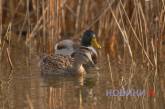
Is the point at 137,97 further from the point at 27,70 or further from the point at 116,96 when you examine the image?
the point at 27,70

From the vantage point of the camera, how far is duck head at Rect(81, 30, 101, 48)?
10156 mm

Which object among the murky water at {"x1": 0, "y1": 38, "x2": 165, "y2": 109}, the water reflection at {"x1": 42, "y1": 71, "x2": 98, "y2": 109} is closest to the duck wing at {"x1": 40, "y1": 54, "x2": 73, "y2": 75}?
the murky water at {"x1": 0, "y1": 38, "x2": 165, "y2": 109}

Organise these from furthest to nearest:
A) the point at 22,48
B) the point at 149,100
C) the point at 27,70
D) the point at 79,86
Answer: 1. the point at 22,48
2. the point at 27,70
3. the point at 79,86
4. the point at 149,100

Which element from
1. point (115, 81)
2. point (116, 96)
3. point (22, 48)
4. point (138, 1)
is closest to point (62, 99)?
point (116, 96)

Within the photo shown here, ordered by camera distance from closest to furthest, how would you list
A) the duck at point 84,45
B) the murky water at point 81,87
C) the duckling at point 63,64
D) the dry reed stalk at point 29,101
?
1. the dry reed stalk at point 29,101
2. the murky water at point 81,87
3. the duckling at point 63,64
4. the duck at point 84,45

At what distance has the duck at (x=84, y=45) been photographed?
10.1 metres

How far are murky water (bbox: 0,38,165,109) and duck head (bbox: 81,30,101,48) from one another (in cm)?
51

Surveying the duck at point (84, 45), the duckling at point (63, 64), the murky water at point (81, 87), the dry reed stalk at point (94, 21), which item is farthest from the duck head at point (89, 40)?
the duckling at point (63, 64)

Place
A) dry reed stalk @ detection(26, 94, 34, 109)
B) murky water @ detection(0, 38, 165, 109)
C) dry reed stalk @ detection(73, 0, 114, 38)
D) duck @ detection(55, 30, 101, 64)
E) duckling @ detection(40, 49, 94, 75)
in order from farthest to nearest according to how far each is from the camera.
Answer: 1. dry reed stalk @ detection(73, 0, 114, 38)
2. duck @ detection(55, 30, 101, 64)
3. duckling @ detection(40, 49, 94, 75)
4. murky water @ detection(0, 38, 165, 109)
5. dry reed stalk @ detection(26, 94, 34, 109)

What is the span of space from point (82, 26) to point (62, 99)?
4.91m

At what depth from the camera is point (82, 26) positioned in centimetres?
1152

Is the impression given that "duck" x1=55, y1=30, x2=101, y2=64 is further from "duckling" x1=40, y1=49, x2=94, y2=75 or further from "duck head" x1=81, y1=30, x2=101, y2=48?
"duckling" x1=40, y1=49, x2=94, y2=75

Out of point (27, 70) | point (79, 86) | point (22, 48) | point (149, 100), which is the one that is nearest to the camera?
point (149, 100)

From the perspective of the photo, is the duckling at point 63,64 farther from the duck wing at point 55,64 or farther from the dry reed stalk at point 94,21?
the dry reed stalk at point 94,21
